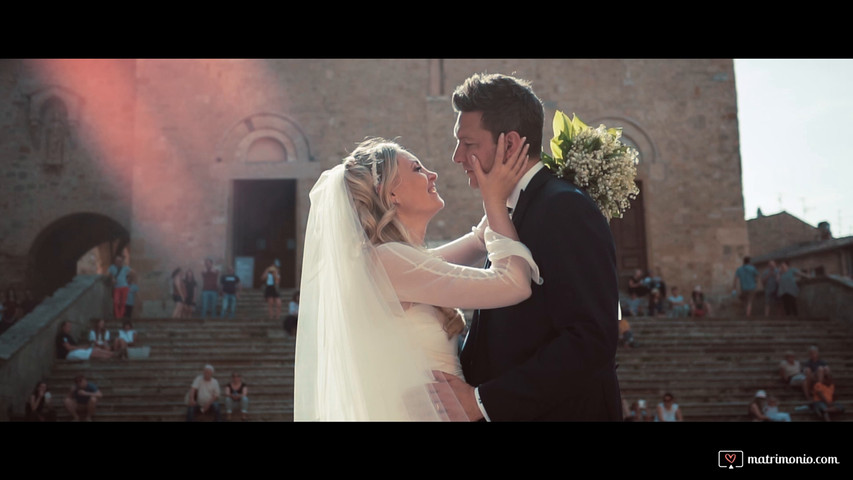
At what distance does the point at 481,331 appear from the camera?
3516 mm

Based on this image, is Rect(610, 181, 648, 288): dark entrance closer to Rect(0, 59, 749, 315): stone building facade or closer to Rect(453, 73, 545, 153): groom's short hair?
Rect(0, 59, 749, 315): stone building facade

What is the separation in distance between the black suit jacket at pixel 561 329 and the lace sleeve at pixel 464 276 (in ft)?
0.32

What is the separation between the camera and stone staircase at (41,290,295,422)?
12359mm

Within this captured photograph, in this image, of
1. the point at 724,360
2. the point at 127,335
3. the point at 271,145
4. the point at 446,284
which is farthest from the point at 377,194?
the point at 271,145

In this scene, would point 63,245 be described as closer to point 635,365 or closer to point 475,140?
point 635,365

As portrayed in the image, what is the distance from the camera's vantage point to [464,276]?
3324mm

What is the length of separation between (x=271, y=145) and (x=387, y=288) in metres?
18.5

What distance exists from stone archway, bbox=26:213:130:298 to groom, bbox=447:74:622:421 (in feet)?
67.6

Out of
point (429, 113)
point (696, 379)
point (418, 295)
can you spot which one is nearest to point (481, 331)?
point (418, 295)

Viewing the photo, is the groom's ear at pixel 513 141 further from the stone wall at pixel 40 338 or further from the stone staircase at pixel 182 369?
the stone wall at pixel 40 338

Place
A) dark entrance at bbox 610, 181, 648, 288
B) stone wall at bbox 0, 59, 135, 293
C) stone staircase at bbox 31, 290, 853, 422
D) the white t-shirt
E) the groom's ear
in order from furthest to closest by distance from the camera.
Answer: dark entrance at bbox 610, 181, 648, 288, stone wall at bbox 0, 59, 135, 293, the white t-shirt, stone staircase at bbox 31, 290, 853, 422, the groom's ear

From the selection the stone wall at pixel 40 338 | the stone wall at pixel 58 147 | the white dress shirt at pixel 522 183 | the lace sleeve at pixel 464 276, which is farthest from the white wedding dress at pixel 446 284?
the stone wall at pixel 58 147

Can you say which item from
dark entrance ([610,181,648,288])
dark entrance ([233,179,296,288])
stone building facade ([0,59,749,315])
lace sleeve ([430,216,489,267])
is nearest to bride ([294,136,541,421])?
lace sleeve ([430,216,489,267])
